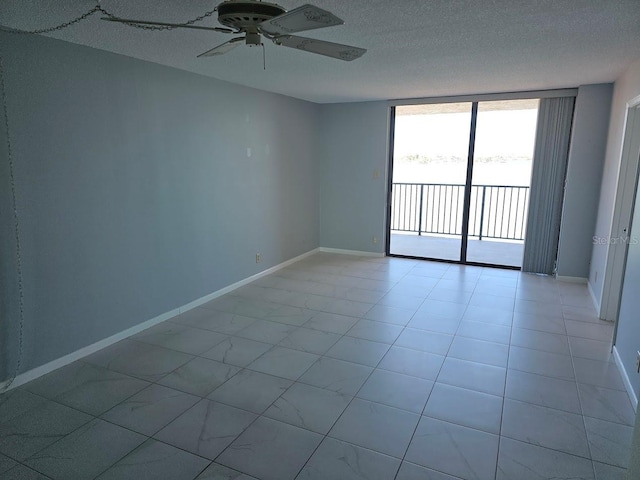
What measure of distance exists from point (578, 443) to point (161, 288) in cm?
320

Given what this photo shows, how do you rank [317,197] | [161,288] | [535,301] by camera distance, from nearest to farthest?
[161,288], [535,301], [317,197]

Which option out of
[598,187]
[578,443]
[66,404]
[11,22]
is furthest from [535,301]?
[11,22]

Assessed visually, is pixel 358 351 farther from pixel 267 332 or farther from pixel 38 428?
pixel 38 428

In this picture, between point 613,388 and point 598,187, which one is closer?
point 613,388

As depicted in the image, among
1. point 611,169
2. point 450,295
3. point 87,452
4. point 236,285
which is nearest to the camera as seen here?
point 87,452

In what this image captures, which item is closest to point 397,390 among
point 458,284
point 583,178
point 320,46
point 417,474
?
point 417,474

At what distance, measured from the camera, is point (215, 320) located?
3705mm

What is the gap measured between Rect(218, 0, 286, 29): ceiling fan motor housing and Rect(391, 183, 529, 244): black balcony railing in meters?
5.38

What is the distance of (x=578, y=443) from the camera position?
→ 82.6 inches

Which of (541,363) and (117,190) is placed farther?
(117,190)

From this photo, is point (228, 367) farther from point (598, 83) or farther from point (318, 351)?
point (598, 83)

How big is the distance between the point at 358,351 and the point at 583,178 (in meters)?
3.46

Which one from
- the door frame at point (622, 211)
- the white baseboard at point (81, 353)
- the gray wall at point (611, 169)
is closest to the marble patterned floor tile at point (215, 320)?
the white baseboard at point (81, 353)

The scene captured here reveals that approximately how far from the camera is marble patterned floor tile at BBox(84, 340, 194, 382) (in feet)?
9.26
